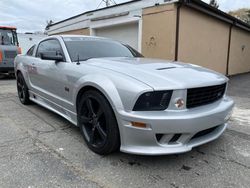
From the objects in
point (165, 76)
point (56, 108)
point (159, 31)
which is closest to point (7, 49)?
point (159, 31)

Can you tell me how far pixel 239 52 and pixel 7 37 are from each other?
12818 millimetres

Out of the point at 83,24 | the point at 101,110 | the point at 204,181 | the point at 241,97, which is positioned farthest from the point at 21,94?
the point at 83,24

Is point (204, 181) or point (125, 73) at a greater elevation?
point (125, 73)

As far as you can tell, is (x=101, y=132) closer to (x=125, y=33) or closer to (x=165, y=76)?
(x=165, y=76)

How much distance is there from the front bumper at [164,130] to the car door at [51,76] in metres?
1.36

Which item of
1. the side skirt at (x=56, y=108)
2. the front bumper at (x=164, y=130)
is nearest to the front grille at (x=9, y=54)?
the side skirt at (x=56, y=108)

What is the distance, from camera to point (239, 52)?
44.5 feet

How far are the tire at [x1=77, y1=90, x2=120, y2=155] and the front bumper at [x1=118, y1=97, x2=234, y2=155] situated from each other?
15cm

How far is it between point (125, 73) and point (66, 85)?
3.77 feet

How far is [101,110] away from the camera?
8.98 feet

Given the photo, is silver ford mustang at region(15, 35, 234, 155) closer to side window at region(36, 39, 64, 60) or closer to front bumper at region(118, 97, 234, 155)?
front bumper at region(118, 97, 234, 155)

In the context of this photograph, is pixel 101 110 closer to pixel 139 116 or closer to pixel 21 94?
pixel 139 116

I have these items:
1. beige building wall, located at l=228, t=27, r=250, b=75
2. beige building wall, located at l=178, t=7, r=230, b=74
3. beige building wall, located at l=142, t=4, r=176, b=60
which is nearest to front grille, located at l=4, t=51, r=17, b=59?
beige building wall, located at l=142, t=4, r=176, b=60

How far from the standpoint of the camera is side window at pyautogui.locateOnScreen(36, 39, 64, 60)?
152 inches
